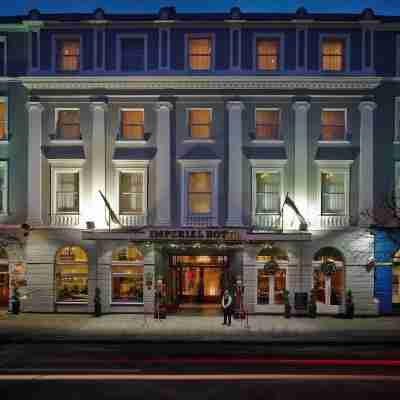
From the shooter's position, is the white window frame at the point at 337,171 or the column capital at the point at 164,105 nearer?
the white window frame at the point at 337,171

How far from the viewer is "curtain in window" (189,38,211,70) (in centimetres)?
2661

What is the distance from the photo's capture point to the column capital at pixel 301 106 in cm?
2606

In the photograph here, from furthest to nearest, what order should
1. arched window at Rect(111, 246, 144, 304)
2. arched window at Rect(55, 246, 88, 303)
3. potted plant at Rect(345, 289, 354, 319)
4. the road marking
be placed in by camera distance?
arched window at Rect(55, 246, 88, 303)
arched window at Rect(111, 246, 144, 304)
potted plant at Rect(345, 289, 354, 319)
the road marking

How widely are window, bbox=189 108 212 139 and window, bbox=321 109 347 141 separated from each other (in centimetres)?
594

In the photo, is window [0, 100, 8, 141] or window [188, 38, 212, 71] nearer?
window [188, 38, 212, 71]

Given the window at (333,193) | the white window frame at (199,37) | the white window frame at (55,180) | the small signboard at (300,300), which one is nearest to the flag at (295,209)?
the window at (333,193)

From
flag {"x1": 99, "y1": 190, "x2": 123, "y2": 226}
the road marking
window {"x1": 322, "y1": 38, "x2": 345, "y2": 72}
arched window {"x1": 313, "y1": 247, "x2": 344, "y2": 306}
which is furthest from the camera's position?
window {"x1": 322, "y1": 38, "x2": 345, "y2": 72}

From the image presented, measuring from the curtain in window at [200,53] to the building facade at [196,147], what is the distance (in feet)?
0.24

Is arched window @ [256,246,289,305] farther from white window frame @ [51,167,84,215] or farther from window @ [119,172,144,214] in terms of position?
white window frame @ [51,167,84,215]

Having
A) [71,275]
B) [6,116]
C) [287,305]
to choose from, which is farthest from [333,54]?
[71,275]

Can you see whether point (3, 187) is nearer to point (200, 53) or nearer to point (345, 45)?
point (200, 53)

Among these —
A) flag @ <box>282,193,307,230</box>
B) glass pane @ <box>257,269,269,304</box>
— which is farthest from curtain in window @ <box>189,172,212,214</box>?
glass pane @ <box>257,269,269,304</box>

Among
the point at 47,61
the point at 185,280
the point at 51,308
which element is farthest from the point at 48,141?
the point at 185,280

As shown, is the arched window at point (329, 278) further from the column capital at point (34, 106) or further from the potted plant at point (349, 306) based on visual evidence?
the column capital at point (34, 106)
